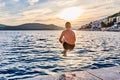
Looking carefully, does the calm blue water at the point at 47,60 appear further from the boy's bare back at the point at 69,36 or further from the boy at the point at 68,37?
the boy's bare back at the point at 69,36

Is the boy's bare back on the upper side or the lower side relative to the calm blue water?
upper

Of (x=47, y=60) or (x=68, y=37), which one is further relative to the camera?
(x=47, y=60)

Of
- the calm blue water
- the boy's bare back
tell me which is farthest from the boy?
the calm blue water

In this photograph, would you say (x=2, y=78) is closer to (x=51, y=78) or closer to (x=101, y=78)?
(x=51, y=78)

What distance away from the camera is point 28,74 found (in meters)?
13.4

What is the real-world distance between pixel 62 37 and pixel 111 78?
2.76 m

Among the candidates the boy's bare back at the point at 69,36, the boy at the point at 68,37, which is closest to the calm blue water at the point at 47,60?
the boy at the point at 68,37

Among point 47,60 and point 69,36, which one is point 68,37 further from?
point 47,60

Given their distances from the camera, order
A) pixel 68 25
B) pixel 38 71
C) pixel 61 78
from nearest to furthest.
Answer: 1. pixel 61 78
2. pixel 68 25
3. pixel 38 71

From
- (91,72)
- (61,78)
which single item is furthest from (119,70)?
(61,78)

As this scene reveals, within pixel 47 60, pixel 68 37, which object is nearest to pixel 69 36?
pixel 68 37

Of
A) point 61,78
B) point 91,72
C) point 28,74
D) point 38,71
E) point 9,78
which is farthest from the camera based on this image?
point 38,71

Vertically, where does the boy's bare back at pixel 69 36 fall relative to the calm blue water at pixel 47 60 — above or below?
above

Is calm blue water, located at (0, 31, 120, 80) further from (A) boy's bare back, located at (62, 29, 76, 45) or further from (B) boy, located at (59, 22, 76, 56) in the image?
(A) boy's bare back, located at (62, 29, 76, 45)
